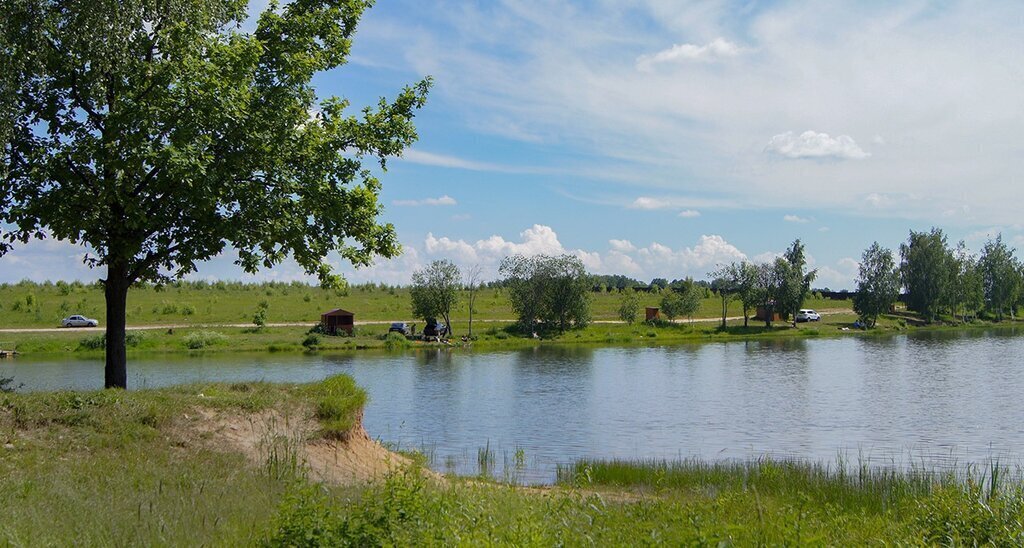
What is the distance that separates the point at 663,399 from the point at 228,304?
6660 centimetres

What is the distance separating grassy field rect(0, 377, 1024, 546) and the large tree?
10.0ft

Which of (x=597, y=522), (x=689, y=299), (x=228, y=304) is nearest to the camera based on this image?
(x=597, y=522)

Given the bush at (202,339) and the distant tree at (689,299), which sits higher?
the distant tree at (689,299)

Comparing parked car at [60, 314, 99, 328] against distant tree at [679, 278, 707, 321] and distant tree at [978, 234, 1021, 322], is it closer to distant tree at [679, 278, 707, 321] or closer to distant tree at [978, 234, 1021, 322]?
distant tree at [679, 278, 707, 321]

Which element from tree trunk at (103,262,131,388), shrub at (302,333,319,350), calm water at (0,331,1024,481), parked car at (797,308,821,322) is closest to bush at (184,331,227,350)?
shrub at (302,333,319,350)

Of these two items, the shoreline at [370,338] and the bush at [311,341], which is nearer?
the shoreline at [370,338]

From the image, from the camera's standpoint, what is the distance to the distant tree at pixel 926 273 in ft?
380

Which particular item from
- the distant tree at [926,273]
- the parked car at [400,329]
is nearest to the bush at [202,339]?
the parked car at [400,329]

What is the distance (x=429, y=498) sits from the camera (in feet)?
28.5

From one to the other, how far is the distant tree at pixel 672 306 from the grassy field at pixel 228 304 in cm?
665

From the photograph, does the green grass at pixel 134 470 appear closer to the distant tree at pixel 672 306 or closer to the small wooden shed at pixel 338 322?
the small wooden shed at pixel 338 322

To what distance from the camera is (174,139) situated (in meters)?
14.2

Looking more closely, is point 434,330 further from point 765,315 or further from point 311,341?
point 765,315

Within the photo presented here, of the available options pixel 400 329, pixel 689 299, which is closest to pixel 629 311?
pixel 689 299
